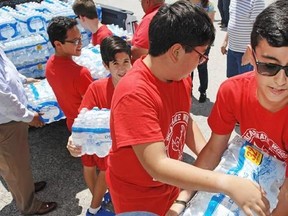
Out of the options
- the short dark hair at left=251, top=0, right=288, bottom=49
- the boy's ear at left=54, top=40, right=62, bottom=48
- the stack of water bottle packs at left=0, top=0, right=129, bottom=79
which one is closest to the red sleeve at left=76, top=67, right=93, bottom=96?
the boy's ear at left=54, top=40, right=62, bottom=48

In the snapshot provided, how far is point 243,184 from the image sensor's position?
1.19m

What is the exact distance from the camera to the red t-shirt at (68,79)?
3012mm

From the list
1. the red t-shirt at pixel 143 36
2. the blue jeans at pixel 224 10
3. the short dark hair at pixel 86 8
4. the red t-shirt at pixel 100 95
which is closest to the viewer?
the red t-shirt at pixel 100 95

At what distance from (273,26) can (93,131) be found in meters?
1.52

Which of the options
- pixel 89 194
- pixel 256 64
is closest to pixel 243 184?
pixel 256 64

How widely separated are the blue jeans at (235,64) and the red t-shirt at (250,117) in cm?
257

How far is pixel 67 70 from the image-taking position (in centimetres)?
301

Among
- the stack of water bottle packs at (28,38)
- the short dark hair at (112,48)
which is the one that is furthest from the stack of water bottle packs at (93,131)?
the stack of water bottle packs at (28,38)

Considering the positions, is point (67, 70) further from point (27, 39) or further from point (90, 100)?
point (27, 39)

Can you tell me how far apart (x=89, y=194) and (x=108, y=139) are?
104 cm

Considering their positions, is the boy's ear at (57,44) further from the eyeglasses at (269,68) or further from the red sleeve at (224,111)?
the eyeglasses at (269,68)

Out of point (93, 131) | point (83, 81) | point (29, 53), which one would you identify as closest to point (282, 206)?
point (93, 131)

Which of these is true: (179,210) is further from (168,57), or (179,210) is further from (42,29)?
(42,29)

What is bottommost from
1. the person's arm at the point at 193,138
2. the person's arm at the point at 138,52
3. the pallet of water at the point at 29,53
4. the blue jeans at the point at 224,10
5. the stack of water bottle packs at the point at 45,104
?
the blue jeans at the point at 224,10
